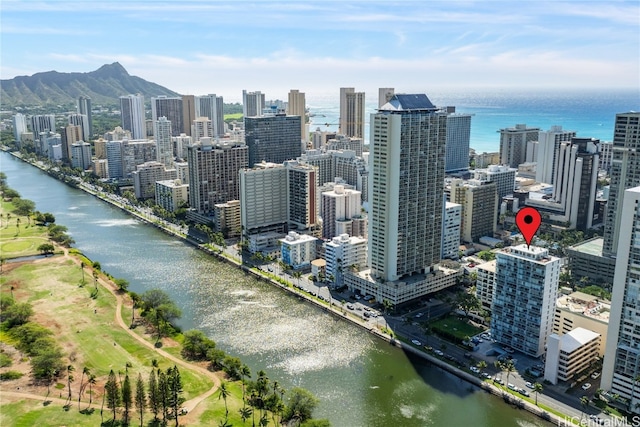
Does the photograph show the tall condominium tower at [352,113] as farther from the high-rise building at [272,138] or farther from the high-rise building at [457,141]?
the high-rise building at [272,138]

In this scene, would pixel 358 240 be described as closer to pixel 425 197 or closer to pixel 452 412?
pixel 425 197

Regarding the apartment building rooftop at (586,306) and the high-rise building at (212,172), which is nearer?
the apartment building rooftop at (586,306)

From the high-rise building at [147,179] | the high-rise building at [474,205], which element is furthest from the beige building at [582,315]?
the high-rise building at [147,179]

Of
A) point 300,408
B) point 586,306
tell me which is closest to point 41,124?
point 300,408

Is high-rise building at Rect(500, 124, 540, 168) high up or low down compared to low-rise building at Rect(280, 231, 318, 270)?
up

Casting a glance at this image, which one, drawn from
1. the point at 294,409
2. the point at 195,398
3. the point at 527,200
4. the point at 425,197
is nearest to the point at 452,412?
the point at 294,409

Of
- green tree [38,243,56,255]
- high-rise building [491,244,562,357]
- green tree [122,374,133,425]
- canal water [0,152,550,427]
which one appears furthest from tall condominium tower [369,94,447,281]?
green tree [38,243,56,255]

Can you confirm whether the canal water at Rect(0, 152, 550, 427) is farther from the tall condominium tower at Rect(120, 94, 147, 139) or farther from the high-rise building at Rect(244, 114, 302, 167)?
the tall condominium tower at Rect(120, 94, 147, 139)
